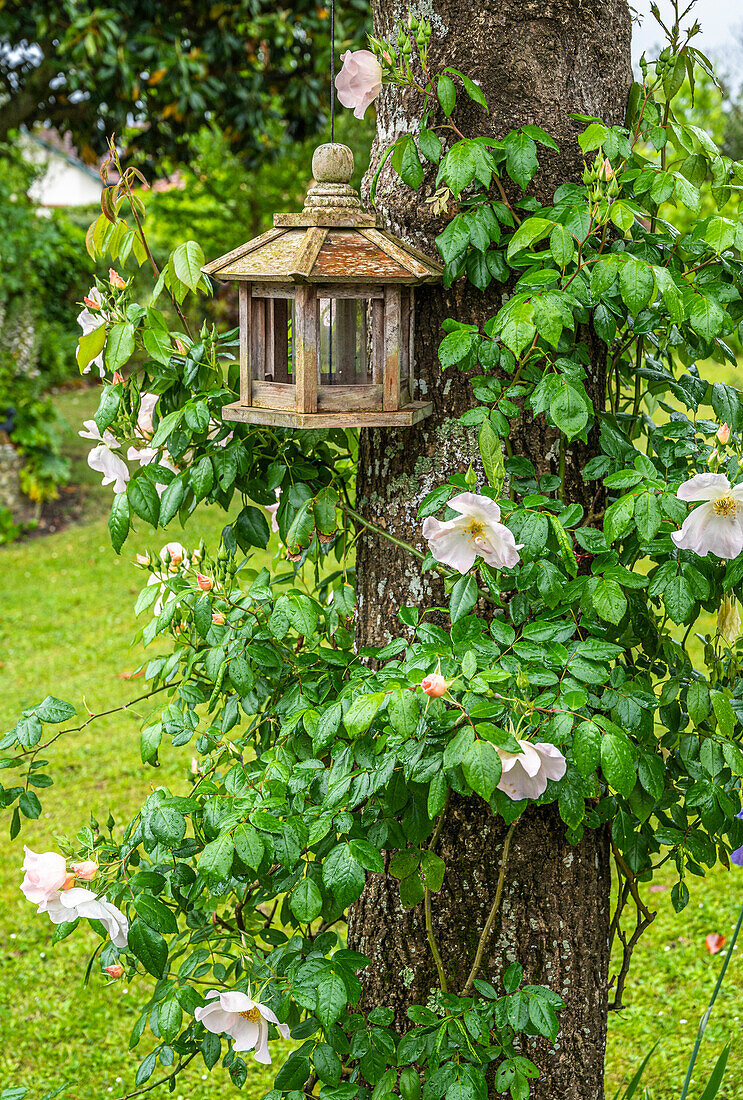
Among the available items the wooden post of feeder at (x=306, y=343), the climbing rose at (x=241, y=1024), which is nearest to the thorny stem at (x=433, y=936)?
the climbing rose at (x=241, y=1024)

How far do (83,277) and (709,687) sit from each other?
11.1 meters

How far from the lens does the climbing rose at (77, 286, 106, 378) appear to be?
1.44 m

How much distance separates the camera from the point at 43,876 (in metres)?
1.37

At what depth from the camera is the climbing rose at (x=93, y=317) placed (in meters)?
1.44

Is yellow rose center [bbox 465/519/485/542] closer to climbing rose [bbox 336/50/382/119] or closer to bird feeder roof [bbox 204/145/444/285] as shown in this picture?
bird feeder roof [bbox 204/145/444/285]

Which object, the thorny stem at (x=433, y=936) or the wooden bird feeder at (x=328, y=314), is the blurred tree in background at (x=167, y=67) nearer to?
the wooden bird feeder at (x=328, y=314)

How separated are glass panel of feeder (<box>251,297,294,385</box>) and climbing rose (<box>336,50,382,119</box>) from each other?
1.02 feet

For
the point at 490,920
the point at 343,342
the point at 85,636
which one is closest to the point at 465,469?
the point at 343,342

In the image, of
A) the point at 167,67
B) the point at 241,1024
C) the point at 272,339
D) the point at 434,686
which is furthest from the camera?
the point at 167,67

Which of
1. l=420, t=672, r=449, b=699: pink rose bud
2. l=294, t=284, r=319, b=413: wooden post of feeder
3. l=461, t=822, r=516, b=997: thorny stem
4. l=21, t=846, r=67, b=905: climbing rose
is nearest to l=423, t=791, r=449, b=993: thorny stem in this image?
l=461, t=822, r=516, b=997: thorny stem

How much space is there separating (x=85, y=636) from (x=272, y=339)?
4.16 metres

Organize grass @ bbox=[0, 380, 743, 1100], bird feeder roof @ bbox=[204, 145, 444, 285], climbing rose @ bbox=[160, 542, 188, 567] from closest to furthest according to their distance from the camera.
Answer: bird feeder roof @ bbox=[204, 145, 444, 285]
climbing rose @ bbox=[160, 542, 188, 567]
grass @ bbox=[0, 380, 743, 1100]

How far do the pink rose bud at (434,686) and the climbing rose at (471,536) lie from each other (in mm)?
187

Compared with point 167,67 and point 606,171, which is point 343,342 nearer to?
point 606,171
